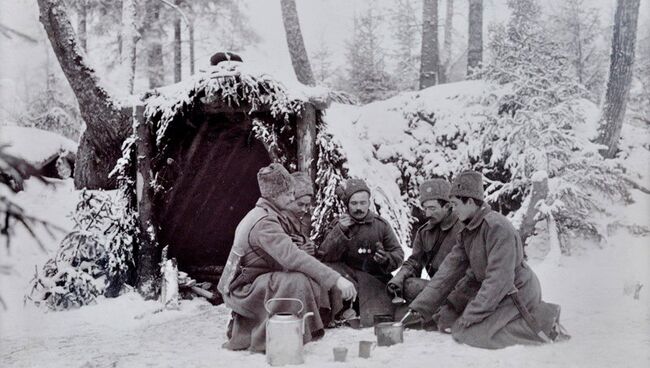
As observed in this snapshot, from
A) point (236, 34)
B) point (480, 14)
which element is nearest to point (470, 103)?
point (480, 14)

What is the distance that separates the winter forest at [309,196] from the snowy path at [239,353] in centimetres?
3

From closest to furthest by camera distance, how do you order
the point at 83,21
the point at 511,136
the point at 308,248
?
the point at 308,248, the point at 511,136, the point at 83,21

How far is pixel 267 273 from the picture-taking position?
4.34 m

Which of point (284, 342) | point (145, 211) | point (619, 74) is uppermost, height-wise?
point (619, 74)

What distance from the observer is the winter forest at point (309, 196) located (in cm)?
439

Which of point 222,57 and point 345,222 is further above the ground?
point 222,57

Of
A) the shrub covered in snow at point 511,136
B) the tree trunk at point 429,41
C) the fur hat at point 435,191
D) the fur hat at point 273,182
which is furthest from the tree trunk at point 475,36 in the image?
the fur hat at point 273,182

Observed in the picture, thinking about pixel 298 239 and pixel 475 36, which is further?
pixel 475 36

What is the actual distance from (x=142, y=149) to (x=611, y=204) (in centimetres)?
685

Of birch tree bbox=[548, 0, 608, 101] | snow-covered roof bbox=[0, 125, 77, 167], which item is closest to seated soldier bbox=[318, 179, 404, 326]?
snow-covered roof bbox=[0, 125, 77, 167]

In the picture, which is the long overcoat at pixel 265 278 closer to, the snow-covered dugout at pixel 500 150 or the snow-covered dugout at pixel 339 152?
the snow-covered dugout at pixel 339 152

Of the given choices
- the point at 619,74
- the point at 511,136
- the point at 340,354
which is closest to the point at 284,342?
the point at 340,354

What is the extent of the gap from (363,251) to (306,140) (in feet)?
5.60

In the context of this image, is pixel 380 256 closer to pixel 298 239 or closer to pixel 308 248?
pixel 308 248
